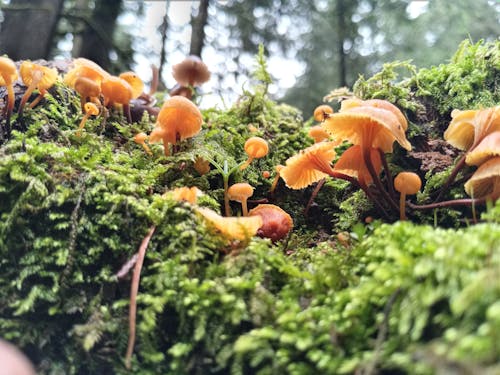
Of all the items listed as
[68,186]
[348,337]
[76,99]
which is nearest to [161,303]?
[348,337]

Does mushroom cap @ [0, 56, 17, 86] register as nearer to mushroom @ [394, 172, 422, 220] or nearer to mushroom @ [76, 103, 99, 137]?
mushroom @ [76, 103, 99, 137]

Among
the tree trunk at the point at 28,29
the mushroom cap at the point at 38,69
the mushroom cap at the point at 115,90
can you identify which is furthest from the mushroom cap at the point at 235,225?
the tree trunk at the point at 28,29

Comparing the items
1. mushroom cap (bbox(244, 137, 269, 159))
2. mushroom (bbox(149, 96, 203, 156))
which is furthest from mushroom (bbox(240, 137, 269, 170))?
mushroom (bbox(149, 96, 203, 156))

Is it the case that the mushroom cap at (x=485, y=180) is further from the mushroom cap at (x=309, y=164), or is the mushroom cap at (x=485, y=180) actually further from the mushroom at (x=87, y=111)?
the mushroom at (x=87, y=111)

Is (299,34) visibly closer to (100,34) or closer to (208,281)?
(100,34)

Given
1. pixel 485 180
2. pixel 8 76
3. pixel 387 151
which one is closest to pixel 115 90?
pixel 8 76

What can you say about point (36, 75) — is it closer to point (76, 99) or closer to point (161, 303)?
point (76, 99)
